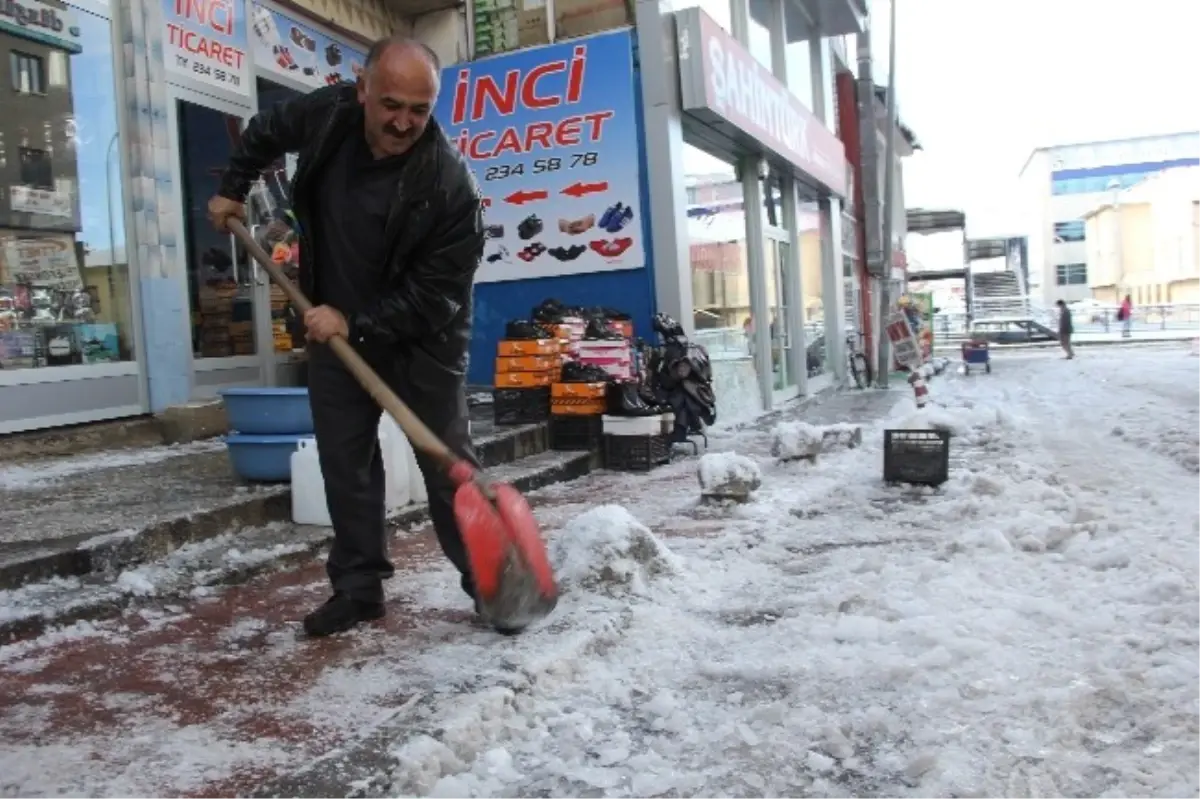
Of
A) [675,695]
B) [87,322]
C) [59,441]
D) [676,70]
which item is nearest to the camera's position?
[675,695]

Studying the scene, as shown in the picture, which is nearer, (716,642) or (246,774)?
(246,774)

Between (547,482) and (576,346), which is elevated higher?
(576,346)

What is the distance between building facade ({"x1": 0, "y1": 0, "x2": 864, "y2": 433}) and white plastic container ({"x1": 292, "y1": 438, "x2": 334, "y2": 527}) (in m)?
2.39

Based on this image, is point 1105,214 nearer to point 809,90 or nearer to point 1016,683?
point 809,90

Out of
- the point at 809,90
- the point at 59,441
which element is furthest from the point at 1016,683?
the point at 809,90

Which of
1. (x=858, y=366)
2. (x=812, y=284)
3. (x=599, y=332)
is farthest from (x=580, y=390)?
(x=858, y=366)

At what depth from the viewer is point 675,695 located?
2.49 meters

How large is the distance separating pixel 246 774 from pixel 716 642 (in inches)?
57.5

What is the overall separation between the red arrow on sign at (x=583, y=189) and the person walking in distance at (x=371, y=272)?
5.96 meters

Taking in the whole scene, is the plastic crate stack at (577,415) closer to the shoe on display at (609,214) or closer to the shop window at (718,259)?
the shop window at (718,259)

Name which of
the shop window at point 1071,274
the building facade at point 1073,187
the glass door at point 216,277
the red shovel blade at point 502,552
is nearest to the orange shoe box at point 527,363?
the glass door at point 216,277

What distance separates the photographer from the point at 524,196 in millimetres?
9211

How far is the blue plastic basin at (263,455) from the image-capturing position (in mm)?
4480

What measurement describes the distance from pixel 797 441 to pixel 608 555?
3.39m
